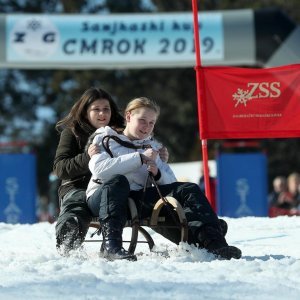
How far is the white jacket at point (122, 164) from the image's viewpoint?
4.85 meters

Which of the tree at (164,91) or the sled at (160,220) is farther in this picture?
the tree at (164,91)

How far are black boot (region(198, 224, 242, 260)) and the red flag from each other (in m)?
2.19

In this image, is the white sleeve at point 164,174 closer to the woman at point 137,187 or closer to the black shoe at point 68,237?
the woman at point 137,187

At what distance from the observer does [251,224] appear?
275 inches

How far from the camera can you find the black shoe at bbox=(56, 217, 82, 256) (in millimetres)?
4941

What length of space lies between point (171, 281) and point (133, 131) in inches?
53.6

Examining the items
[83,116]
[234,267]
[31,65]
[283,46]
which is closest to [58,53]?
[31,65]

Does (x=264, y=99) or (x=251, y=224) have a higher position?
(x=264, y=99)

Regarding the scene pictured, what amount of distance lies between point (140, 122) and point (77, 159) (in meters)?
0.46

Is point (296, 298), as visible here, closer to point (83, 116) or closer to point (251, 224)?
point (83, 116)

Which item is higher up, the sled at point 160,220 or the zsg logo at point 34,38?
the zsg logo at point 34,38

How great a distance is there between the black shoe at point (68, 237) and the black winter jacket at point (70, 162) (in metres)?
0.38

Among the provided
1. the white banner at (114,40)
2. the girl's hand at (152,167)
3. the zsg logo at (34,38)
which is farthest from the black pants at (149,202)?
the zsg logo at (34,38)

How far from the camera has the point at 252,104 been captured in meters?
6.88
